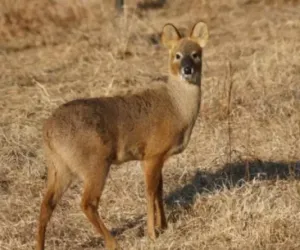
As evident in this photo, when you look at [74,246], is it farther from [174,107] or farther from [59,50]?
[59,50]

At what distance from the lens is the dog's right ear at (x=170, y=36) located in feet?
29.6

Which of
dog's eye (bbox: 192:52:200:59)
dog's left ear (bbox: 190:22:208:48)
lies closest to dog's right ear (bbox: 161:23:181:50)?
dog's left ear (bbox: 190:22:208:48)

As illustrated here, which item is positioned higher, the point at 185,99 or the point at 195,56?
the point at 195,56

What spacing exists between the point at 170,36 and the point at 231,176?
1.56 m

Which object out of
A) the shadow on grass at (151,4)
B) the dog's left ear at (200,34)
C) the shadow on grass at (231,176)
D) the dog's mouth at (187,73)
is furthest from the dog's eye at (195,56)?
the shadow on grass at (151,4)

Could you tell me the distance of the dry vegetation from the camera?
8297 millimetres

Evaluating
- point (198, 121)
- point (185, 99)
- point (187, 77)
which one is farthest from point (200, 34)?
point (198, 121)

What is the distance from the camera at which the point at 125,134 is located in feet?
26.8

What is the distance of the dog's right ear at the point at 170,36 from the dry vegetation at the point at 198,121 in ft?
4.72

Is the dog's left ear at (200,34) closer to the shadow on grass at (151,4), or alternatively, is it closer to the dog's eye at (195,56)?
the dog's eye at (195,56)

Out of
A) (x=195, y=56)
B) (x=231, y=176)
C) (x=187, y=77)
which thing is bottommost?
(x=231, y=176)

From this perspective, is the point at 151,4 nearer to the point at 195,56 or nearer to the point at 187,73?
the point at 195,56

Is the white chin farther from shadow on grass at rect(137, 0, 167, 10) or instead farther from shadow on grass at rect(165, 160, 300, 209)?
shadow on grass at rect(137, 0, 167, 10)

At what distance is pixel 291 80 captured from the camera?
12609 millimetres
